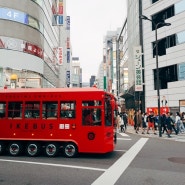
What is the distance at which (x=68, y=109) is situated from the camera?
1234cm

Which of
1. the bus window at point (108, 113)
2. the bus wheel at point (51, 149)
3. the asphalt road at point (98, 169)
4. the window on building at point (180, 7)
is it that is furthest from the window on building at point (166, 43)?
the bus wheel at point (51, 149)

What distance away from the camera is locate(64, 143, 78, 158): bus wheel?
1230 cm

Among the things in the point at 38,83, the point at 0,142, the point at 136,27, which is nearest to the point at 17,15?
the point at 38,83

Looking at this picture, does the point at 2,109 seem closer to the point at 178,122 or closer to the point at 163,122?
the point at 163,122

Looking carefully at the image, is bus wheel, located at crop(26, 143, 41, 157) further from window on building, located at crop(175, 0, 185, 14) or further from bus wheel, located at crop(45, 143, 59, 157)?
window on building, located at crop(175, 0, 185, 14)

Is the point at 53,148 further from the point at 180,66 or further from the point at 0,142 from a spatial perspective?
the point at 180,66

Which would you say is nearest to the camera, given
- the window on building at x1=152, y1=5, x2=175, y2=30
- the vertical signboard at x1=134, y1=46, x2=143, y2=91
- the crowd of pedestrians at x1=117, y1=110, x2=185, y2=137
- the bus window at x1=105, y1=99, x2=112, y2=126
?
the bus window at x1=105, y1=99, x2=112, y2=126

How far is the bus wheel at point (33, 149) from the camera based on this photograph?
12.6 m

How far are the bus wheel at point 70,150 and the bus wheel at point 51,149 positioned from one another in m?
0.39

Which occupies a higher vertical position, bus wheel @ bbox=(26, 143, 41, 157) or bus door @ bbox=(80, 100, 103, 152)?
bus door @ bbox=(80, 100, 103, 152)

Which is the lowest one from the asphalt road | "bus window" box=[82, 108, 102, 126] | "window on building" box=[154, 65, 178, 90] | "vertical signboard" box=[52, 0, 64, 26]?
the asphalt road

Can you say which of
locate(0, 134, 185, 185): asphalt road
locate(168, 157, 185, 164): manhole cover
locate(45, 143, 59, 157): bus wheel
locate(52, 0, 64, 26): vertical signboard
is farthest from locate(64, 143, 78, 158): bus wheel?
locate(52, 0, 64, 26): vertical signboard

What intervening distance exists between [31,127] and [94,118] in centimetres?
266

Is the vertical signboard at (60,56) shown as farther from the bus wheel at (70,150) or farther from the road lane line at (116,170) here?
the bus wheel at (70,150)
